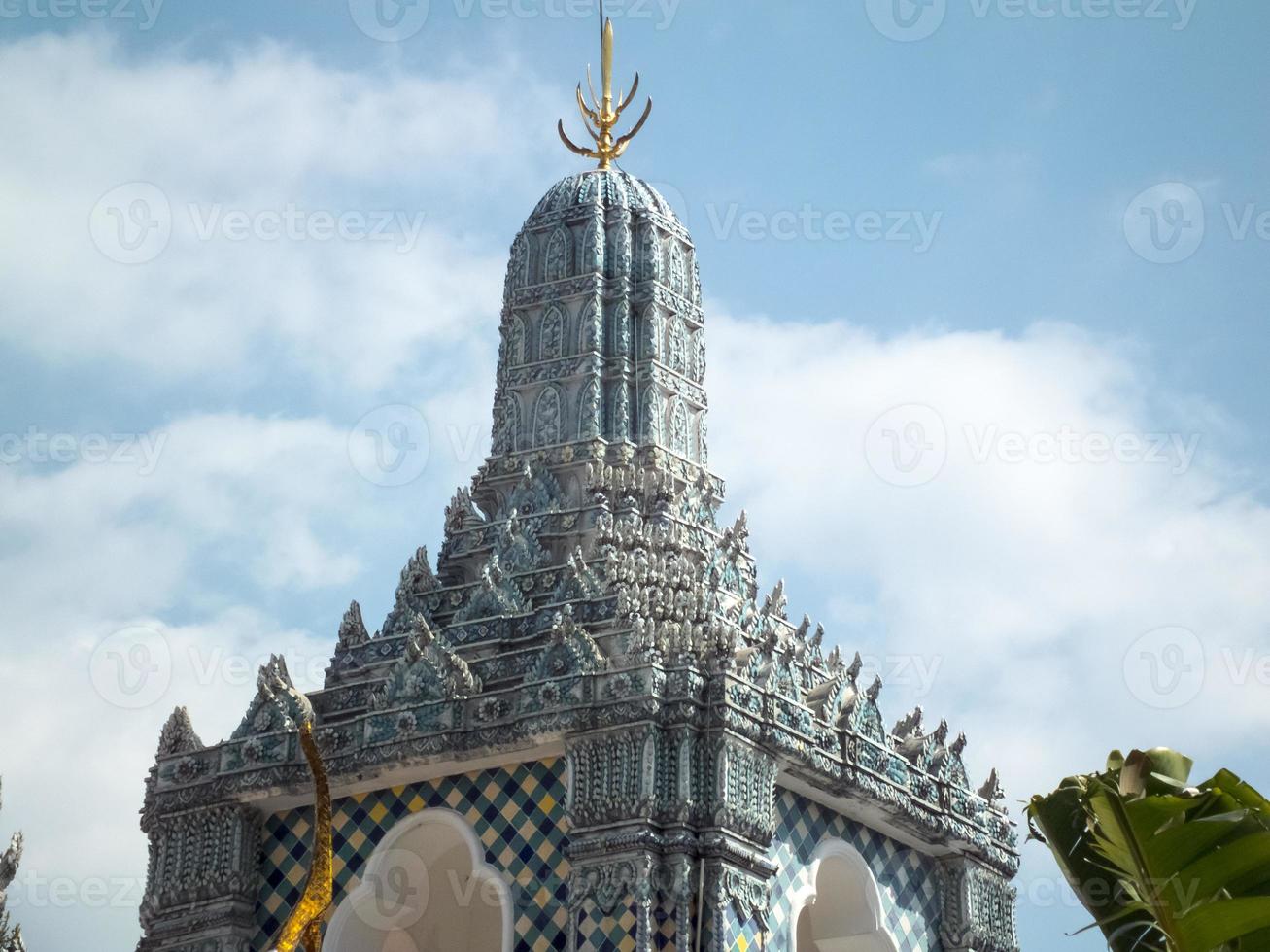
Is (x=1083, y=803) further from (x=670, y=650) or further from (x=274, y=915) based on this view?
(x=274, y=915)

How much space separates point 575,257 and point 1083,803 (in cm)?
1839

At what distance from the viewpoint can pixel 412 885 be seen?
30.1 m

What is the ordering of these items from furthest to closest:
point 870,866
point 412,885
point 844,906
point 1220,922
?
1. point 844,906
2. point 870,866
3. point 412,885
4. point 1220,922

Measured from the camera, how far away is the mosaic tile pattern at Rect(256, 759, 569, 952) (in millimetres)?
28328

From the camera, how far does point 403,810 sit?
29766 millimetres

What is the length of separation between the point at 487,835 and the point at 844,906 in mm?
5422

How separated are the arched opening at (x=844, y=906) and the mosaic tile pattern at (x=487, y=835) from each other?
12.7 ft

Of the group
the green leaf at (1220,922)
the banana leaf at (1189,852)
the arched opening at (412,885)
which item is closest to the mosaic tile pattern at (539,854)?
the arched opening at (412,885)

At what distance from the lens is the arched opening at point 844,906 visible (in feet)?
100

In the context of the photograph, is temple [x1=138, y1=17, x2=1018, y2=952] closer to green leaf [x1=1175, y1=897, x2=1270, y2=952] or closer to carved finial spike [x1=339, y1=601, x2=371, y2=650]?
carved finial spike [x1=339, y1=601, x2=371, y2=650]

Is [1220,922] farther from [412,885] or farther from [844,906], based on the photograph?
[412,885]

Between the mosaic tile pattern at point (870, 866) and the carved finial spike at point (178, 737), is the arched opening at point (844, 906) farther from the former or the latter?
the carved finial spike at point (178, 737)

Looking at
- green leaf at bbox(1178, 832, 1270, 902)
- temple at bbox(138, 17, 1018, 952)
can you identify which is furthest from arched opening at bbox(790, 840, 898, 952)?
green leaf at bbox(1178, 832, 1270, 902)

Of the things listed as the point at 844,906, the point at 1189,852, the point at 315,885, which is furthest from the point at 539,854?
the point at 1189,852
